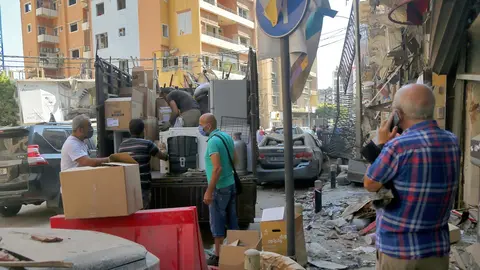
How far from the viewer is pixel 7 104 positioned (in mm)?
27547

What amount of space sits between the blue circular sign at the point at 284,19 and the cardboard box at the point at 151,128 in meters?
3.91

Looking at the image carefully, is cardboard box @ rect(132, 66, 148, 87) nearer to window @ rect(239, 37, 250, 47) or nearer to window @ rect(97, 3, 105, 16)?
window @ rect(97, 3, 105, 16)

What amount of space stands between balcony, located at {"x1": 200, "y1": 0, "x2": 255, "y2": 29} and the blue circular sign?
34.2 metres

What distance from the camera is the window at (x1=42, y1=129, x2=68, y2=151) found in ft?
24.3

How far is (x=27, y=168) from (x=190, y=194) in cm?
340

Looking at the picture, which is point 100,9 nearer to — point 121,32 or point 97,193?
point 121,32

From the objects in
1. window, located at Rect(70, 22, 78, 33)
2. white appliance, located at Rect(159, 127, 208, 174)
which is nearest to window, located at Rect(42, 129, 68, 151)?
A: white appliance, located at Rect(159, 127, 208, 174)

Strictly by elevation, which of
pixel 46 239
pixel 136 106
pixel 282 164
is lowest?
pixel 282 164

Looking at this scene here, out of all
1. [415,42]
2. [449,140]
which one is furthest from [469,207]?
[415,42]

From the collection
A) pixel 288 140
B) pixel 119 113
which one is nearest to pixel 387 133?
pixel 288 140

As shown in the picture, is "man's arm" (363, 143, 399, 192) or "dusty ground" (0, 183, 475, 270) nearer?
"man's arm" (363, 143, 399, 192)

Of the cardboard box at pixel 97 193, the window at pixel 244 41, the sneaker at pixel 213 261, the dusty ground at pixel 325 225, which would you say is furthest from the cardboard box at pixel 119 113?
the window at pixel 244 41

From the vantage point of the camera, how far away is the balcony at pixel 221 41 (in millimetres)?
36375

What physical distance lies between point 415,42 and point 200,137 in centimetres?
544
